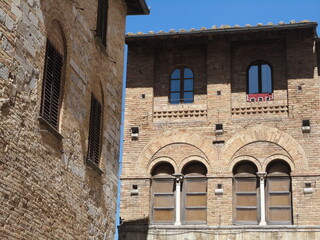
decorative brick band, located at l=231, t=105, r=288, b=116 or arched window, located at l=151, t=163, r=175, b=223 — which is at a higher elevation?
decorative brick band, located at l=231, t=105, r=288, b=116

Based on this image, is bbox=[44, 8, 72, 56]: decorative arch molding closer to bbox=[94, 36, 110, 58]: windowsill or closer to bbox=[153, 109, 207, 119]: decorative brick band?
bbox=[94, 36, 110, 58]: windowsill

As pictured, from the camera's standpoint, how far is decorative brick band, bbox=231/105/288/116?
2259cm

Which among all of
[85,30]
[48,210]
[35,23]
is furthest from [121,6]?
[48,210]

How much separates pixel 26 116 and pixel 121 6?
6.29 metres

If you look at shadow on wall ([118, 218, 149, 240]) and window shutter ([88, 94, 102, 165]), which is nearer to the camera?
window shutter ([88, 94, 102, 165])

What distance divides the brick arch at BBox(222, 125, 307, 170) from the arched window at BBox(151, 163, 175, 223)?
187 cm

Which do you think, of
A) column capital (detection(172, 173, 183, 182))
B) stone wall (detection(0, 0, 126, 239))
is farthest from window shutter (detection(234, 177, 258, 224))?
stone wall (detection(0, 0, 126, 239))

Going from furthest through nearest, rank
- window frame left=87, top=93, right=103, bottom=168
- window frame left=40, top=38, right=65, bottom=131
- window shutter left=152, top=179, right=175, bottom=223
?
window shutter left=152, top=179, right=175, bottom=223 < window frame left=87, top=93, right=103, bottom=168 < window frame left=40, top=38, right=65, bottom=131

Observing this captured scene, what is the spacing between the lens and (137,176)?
2277 centimetres

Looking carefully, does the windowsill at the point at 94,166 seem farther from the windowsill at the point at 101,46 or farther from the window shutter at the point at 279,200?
the window shutter at the point at 279,200

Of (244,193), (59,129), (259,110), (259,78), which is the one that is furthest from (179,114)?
(59,129)

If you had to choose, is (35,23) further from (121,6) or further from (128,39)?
Result: (128,39)

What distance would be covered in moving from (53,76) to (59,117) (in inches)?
27.3

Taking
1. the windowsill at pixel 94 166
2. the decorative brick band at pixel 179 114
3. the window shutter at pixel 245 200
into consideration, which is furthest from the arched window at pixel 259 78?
the windowsill at pixel 94 166
